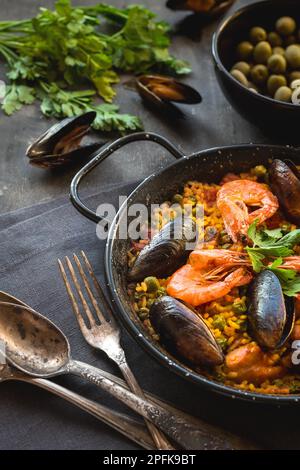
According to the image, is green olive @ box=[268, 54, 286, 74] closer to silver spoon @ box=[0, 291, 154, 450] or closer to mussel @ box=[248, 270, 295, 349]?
mussel @ box=[248, 270, 295, 349]

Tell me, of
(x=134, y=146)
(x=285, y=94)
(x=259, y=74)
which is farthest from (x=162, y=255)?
(x=259, y=74)

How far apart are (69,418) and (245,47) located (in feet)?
7.27

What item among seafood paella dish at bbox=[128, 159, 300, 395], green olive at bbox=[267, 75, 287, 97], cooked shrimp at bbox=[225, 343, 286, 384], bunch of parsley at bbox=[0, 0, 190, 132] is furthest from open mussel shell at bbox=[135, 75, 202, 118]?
cooked shrimp at bbox=[225, 343, 286, 384]

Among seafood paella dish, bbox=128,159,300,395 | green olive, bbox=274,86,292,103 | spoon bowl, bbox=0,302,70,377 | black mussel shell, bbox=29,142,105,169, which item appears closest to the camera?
seafood paella dish, bbox=128,159,300,395

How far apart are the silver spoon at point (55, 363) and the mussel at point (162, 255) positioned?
1.23ft

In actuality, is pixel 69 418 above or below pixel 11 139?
below

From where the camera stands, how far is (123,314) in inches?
82.6

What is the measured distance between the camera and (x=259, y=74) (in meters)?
3.34

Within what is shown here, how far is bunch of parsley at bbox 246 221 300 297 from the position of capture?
2221 millimetres

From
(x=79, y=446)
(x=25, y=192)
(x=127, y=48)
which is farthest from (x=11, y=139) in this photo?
(x=79, y=446)

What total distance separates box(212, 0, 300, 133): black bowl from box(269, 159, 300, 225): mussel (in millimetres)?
479

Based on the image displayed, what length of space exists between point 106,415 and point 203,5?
2809mm

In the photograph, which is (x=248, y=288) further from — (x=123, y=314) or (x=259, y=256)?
(x=123, y=314)

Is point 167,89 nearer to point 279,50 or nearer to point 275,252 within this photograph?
point 279,50
